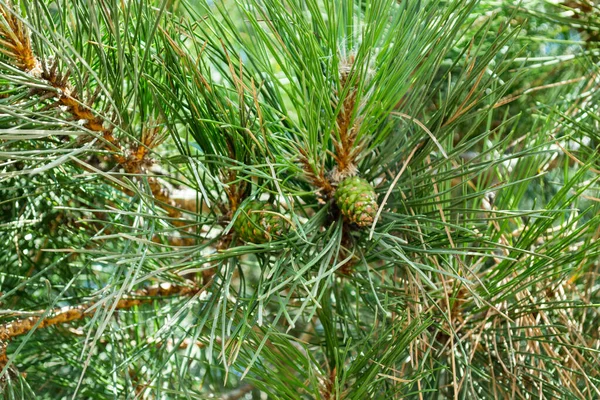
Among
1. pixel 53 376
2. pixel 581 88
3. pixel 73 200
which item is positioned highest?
pixel 581 88

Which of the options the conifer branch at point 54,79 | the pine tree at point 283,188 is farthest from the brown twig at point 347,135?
the conifer branch at point 54,79

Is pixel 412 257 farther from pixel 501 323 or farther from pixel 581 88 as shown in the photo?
pixel 581 88

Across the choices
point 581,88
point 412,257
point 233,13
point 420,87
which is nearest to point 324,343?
point 412,257

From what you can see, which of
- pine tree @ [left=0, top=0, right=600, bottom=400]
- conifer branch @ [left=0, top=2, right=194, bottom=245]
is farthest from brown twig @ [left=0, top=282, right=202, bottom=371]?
conifer branch @ [left=0, top=2, right=194, bottom=245]

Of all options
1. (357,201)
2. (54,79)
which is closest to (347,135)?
(357,201)

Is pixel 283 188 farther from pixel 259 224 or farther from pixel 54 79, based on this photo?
pixel 54 79

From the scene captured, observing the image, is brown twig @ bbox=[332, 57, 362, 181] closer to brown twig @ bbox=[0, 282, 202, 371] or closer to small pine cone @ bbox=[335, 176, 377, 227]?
small pine cone @ bbox=[335, 176, 377, 227]
